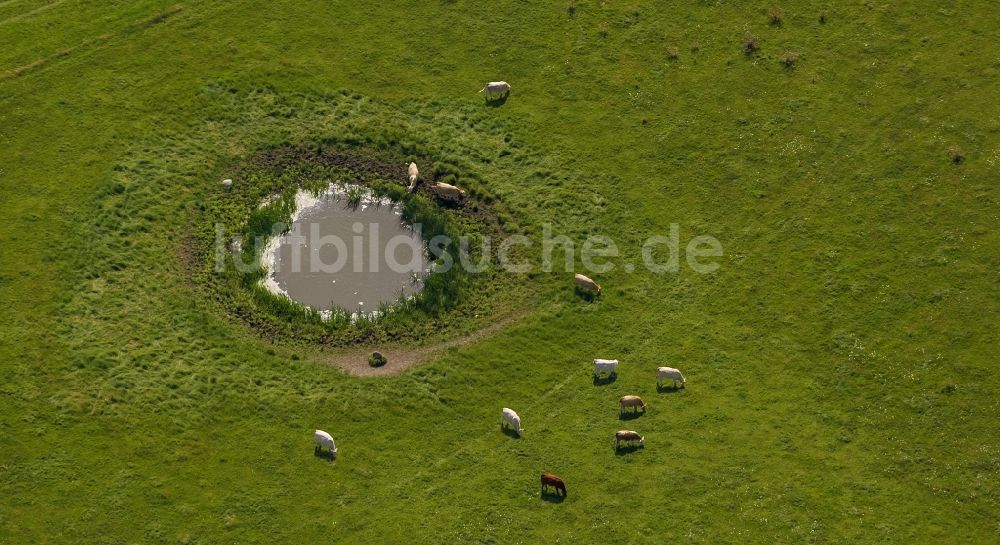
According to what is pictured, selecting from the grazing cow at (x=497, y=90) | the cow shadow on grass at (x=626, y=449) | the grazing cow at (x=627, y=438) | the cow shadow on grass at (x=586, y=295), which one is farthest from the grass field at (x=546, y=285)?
the grazing cow at (x=497, y=90)

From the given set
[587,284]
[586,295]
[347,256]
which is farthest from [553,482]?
[347,256]

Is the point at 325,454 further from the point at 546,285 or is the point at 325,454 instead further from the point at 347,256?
Answer: the point at 546,285

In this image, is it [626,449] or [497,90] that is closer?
[626,449]

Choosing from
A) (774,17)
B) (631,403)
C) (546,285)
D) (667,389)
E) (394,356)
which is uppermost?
(774,17)

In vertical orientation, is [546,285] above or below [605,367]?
above

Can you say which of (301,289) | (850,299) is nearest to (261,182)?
(301,289)

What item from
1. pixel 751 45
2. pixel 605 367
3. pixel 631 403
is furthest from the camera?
pixel 751 45

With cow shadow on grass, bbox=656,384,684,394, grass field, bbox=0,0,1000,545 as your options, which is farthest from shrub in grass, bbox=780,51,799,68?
cow shadow on grass, bbox=656,384,684,394

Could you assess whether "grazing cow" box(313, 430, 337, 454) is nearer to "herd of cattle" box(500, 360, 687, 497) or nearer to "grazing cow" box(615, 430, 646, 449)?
"herd of cattle" box(500, 360, 687, 497)
